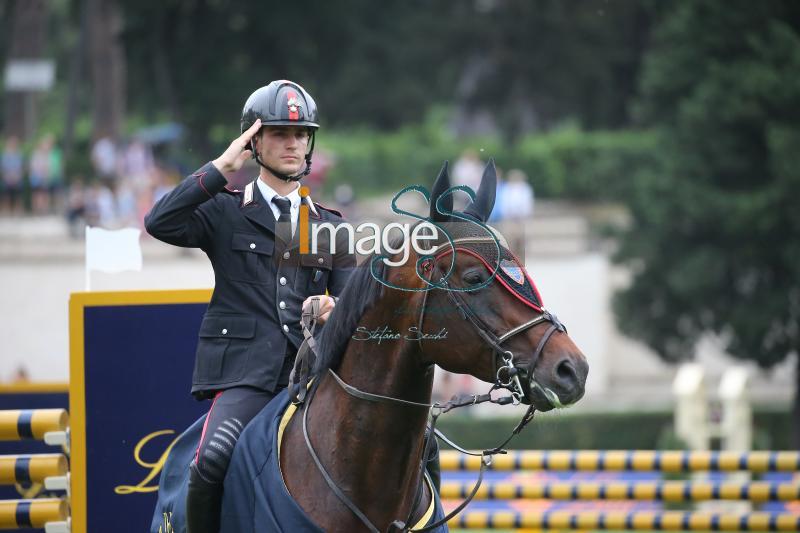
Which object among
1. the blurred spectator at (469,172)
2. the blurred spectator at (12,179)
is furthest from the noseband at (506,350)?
the blurred spectator at (12,179)

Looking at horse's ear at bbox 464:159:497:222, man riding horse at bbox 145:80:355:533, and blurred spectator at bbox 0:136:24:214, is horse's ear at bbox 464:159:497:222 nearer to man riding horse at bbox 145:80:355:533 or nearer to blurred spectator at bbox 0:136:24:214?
man riding horse at bbox 145:80:355:533

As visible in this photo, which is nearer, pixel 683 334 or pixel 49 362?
pixel 49 362

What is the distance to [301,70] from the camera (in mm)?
41156

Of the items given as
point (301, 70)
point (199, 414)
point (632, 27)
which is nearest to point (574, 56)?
point (632, 27)

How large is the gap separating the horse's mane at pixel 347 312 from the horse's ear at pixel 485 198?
1.42ft

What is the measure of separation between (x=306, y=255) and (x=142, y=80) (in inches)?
1355

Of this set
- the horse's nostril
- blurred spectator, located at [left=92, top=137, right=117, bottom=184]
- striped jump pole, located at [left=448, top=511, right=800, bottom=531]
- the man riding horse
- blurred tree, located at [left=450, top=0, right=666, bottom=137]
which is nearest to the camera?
the horse's nostril

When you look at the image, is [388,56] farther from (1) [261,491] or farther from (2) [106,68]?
(1) [261,491]

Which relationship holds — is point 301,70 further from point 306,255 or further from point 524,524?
point 306,255

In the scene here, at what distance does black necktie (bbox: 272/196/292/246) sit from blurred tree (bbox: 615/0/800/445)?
18.7 metres

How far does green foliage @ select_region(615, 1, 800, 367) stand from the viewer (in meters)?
23.7

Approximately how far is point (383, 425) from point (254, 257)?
1.09 m

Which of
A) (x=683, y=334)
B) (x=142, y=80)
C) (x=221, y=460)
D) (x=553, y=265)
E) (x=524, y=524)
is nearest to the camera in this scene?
(x=221, y=460)

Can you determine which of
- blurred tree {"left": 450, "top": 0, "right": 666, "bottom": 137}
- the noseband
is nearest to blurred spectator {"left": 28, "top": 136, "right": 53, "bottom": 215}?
blurred tree {"left": 450, "top": 0, "right": 666, "bottom": 137}
